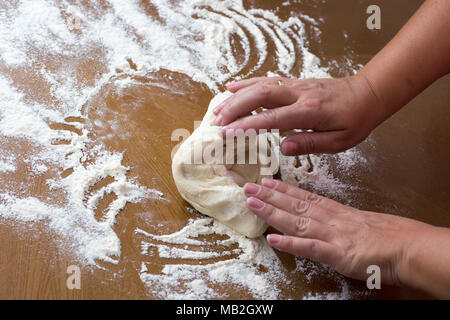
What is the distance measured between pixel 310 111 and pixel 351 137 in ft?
0.56

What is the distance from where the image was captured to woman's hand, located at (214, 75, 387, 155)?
1256 mm

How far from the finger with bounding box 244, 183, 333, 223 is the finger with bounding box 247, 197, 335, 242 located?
0.02 meters

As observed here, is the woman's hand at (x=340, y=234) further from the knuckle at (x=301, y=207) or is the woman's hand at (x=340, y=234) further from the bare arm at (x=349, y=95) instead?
the bare arm at (x=349, y=95)

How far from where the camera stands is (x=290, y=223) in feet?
3.86

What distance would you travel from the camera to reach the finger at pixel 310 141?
130cm

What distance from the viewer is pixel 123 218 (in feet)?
4.18

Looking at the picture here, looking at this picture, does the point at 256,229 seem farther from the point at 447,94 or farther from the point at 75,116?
the point at 447,94

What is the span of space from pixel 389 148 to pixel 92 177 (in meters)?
1.02
